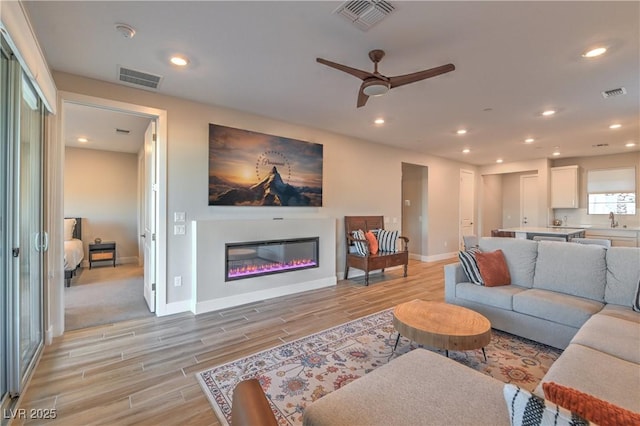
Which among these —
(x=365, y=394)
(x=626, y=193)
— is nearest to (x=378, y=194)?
(x=365, y=394)

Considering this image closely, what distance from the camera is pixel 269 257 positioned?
14.5 feet

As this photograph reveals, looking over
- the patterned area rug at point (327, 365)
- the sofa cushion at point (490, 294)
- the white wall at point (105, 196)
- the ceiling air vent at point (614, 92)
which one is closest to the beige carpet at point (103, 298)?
the white wall at point (105, 196)

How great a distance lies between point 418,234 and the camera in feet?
24.9

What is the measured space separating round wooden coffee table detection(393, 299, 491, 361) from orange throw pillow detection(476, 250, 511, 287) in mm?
830

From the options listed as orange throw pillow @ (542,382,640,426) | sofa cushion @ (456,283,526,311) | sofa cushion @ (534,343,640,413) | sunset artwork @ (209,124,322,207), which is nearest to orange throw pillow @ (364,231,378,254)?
sunset artwork @ (209,124,322,207)

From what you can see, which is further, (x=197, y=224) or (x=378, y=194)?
(x=378, y=194)

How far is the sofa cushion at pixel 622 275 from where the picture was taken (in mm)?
2623

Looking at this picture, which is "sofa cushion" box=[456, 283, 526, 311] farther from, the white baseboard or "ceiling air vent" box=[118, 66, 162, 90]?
"ceiling air vent" box=[118, 66, 162, 90]

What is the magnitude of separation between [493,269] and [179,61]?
392cm

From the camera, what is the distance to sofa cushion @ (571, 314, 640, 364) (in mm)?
1765

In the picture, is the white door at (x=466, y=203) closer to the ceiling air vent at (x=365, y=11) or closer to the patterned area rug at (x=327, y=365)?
the patterned area rug at (x=327, y=365)

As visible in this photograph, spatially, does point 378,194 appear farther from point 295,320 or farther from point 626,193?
point 626,193

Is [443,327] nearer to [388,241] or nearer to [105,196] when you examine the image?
[388,241]

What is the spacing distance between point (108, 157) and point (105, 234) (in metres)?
1.81
